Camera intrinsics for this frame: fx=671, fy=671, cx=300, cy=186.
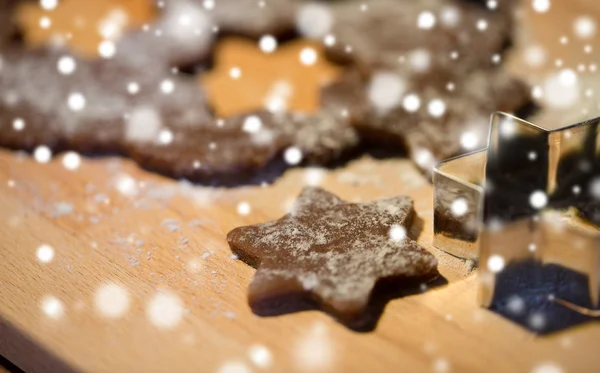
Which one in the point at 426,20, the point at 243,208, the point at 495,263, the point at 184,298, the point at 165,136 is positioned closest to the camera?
the point at 495,263

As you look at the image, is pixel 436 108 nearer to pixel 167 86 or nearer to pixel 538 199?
pixel 538 199

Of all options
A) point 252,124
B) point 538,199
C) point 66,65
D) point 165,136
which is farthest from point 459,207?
point 66,65

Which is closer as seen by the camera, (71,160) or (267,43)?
(71,160)

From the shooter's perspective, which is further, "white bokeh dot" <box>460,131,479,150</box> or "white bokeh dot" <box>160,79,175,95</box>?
"white bokeh dot" <box>160,79,175,95</box>

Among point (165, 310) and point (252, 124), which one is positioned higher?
point (252, 124)

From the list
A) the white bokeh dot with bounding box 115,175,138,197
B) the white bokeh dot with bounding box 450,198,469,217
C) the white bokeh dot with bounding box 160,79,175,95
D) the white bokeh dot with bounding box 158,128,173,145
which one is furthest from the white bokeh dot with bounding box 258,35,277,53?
the white bokeh dot with bounding box 450,198,469,217

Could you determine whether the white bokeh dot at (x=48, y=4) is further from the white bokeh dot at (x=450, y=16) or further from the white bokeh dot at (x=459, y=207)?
the white bokeh dot at (x=459, y=207)

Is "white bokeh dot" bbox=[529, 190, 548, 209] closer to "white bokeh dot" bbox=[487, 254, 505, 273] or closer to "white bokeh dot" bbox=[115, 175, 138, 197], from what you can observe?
"white bokeh dot" bbox=[487, 254, 505, 273]

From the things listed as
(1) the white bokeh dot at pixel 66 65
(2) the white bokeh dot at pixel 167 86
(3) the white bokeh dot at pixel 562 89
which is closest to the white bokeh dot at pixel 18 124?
(1) the white bokeh dot at pixel 66 65
